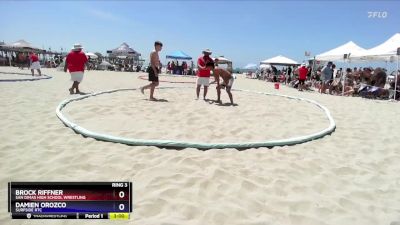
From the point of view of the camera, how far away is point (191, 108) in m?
7.84

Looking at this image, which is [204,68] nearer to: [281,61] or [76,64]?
[76,64]

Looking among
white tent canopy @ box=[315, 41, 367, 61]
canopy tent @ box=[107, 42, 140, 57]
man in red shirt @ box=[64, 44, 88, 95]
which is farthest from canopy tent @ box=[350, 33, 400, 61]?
canopy tent @ box=[107, 42, 140, 57]

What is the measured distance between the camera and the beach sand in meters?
3.18

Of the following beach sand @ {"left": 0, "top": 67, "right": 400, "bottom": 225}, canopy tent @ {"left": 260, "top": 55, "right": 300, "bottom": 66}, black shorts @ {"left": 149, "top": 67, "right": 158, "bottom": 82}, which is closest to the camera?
beach sand @ {"left": 0, "top": 67, "right": 400, "bottom": 225}

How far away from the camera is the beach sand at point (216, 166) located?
318cm

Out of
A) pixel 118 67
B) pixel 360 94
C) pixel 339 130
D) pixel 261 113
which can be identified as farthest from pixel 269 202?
pixel 118 67

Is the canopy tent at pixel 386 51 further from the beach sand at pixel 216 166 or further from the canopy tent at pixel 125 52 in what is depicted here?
the canopy tent at pixel 125 52

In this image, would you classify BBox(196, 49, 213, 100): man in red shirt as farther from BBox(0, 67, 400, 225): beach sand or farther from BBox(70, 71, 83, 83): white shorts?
BBox(70, 71, 83, 83): white shorts

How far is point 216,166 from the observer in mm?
4152
